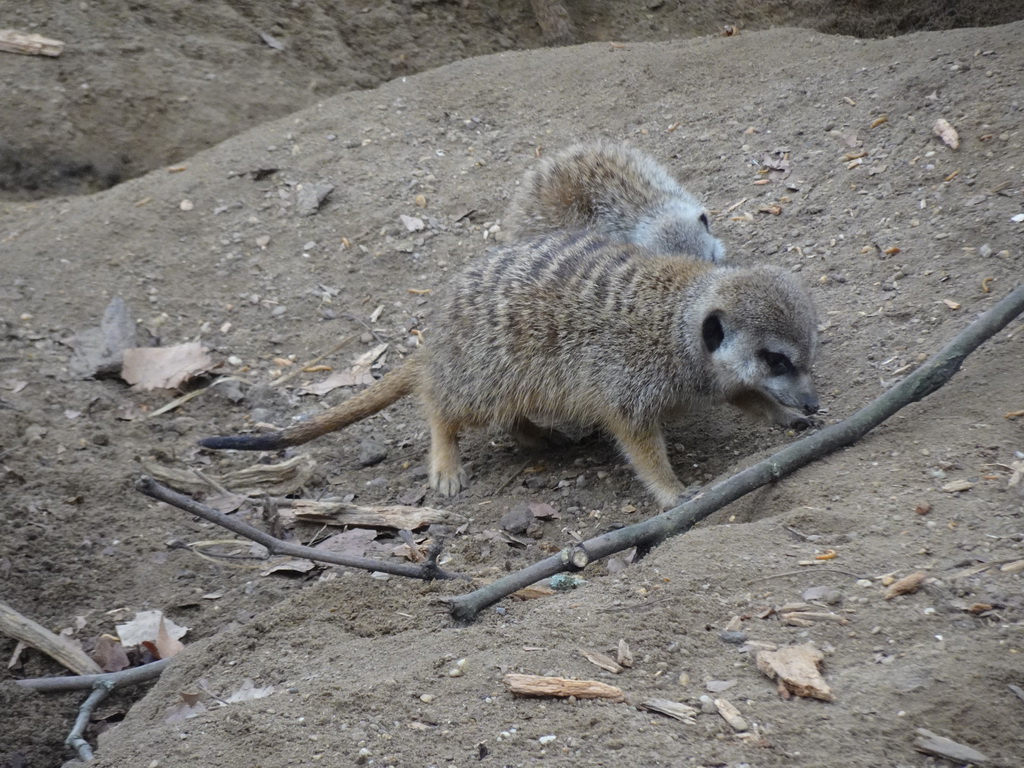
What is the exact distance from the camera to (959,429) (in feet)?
9.64

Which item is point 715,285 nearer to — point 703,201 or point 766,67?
point 703,201

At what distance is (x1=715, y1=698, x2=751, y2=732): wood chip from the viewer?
6.04ft

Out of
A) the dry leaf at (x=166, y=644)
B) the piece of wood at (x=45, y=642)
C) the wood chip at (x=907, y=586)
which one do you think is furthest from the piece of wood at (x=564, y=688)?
the piece of wood at (x=45, y=642)

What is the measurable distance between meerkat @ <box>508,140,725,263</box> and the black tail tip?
191cm

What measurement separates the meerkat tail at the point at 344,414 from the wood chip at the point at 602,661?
85.8 inches

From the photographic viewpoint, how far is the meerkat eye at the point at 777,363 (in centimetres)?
358

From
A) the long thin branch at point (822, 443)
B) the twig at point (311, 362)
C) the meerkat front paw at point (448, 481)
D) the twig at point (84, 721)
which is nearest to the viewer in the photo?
the twig at point (84, 721)

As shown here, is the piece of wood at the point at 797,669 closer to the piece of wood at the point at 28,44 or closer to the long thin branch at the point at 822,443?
the long thin branch at the point at 822,443

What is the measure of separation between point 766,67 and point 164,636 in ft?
15.5

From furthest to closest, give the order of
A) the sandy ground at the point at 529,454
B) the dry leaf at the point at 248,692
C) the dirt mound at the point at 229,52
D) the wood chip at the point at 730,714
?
the dirt mound at the point at 229,52
the dry leaf at the point at 248,692
the sandy ground at the point at 529,454
the wood chip at the point at 730,714

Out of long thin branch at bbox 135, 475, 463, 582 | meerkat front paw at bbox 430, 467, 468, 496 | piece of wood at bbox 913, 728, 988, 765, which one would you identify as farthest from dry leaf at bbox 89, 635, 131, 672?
piece of wood at bbox 913, 728, 988, 765

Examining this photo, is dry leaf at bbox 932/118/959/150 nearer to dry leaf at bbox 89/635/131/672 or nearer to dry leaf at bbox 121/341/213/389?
dry leaf at bbox 121/341/213/389

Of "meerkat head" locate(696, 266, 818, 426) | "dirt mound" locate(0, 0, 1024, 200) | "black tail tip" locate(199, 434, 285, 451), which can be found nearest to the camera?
"meerkat head" locate(696, 266, 818, 426)

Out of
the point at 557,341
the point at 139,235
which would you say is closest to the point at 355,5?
the point at 139,235
